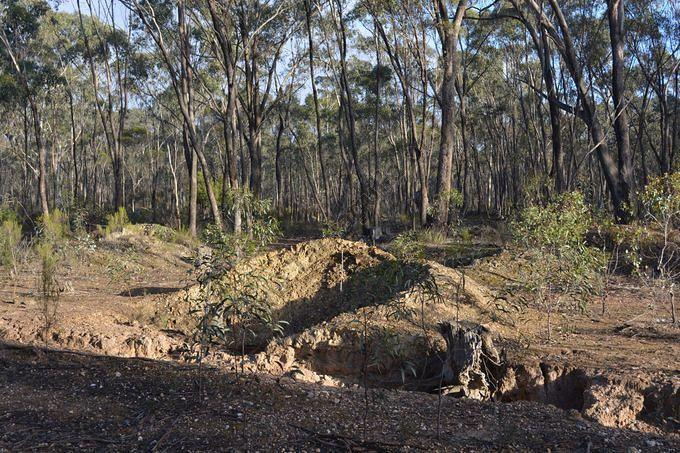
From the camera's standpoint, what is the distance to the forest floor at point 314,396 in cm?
386

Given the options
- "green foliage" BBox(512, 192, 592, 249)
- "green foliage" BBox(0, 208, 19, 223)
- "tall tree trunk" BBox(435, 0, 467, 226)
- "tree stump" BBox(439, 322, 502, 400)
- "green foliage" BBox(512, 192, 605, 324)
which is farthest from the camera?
"green foliage" BBox(0, 208, 19, 223)

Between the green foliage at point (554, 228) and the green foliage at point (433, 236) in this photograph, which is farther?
the green foliage at point (433, 236)

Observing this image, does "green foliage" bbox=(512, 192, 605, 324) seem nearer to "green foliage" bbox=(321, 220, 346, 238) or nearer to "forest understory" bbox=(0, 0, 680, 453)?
"forest understory" bbox=(0, 0, 680, 453)

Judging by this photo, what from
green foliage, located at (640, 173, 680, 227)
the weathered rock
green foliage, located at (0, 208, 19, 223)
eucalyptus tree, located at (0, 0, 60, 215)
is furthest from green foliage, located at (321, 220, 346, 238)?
eucalyptus tree, located at (0, 0, 60, 215)

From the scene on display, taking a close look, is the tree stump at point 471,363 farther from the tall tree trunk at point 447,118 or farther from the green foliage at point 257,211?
the tall tree trunk at point 447,118

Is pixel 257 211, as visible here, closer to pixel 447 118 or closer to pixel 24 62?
pixel 447 118

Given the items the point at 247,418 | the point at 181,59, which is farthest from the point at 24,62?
the point at 247,418

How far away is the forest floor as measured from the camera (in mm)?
3857

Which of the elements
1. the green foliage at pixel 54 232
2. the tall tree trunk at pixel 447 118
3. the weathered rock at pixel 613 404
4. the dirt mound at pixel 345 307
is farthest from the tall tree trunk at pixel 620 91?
the green foliage at pixel 54 232

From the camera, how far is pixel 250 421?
4074mm

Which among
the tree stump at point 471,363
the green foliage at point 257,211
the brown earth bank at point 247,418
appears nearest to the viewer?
the brown earth bank at point 247,418

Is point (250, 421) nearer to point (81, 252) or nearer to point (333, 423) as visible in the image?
point (333, 423)

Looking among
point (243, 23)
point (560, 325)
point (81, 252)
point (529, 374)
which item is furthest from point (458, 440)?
point (243, 23)

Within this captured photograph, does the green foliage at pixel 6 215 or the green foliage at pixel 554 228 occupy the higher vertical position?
the green foliage at pixel 6 215
